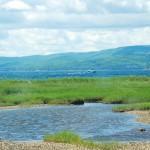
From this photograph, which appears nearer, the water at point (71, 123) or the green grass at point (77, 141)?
the green grass at point (77, 141)

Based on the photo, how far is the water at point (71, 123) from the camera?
56.5m

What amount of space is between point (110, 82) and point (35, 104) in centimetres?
3775

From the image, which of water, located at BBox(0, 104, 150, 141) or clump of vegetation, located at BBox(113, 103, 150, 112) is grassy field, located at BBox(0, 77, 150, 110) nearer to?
clump of vegetation, located at BBox(113, 103, 150, 112)

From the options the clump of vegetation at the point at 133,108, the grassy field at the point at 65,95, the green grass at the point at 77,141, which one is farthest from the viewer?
the grassy field at the point at 65,95

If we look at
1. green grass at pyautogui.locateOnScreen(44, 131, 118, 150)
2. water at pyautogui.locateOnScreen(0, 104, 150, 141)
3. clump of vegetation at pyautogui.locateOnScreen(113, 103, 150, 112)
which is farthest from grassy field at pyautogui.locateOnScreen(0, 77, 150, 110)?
green grass at pyautogui.locateOnScreen(44, 131, 118, 150)

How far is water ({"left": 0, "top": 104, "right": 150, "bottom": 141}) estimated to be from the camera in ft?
185

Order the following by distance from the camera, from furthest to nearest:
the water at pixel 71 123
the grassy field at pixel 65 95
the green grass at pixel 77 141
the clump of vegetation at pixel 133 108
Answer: the grassy field at pixel 65 95 → the clump of vegetation at pixel 133 108 → the water at pixel 71 123 → the green grass at pixel 77 141

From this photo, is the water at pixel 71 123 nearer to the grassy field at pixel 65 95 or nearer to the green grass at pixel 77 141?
the grassy field at pixel 65 95

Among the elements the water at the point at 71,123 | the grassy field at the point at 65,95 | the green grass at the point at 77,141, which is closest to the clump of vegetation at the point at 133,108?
the grassy field at the point at 65,95

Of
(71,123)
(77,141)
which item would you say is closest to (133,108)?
(71,123)

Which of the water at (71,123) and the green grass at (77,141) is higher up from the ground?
the green grass at (77,141)

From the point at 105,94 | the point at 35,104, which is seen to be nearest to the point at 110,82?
the point at 105,94

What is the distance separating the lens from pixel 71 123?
69.1 m

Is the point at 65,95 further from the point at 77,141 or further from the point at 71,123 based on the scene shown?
the point at 77,141
